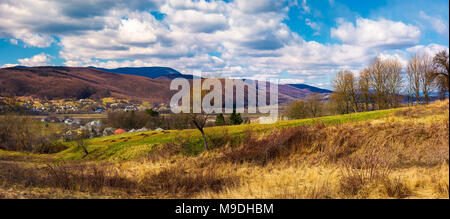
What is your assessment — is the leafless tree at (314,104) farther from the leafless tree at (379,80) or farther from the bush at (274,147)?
the bush at (274,147)

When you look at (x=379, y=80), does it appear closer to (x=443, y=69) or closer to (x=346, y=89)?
(x=346, y=89)

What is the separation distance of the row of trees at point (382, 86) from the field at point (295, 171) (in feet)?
114

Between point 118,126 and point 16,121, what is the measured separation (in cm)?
4296

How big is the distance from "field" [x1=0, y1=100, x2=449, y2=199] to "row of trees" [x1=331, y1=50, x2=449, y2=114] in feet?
114

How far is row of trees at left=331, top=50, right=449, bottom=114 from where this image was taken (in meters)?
54.1

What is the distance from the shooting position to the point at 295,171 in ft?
44.3

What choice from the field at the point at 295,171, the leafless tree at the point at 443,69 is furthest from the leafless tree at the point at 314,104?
the field at the point at 295,171

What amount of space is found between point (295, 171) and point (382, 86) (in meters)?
53.7

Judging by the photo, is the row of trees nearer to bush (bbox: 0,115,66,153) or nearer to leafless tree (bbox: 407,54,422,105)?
leafless tree (bbox: 407,54,422,105)

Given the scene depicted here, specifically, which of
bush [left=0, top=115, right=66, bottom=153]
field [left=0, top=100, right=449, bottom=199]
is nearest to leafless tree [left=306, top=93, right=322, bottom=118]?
field [left=0, top=100, right=449, bottom=199]

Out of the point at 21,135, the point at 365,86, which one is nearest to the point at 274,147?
the point at 365,86
